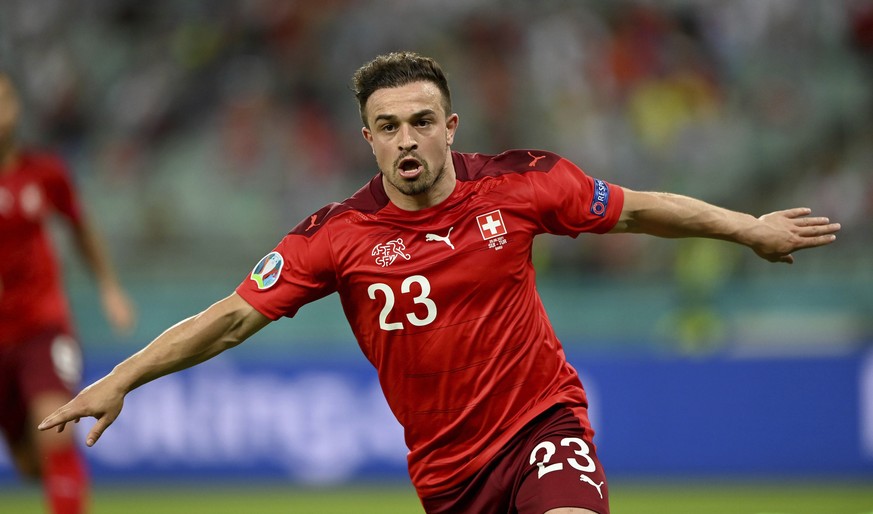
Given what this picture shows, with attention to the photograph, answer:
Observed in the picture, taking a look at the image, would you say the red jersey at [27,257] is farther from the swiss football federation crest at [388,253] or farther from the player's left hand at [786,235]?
the player's left hand at [786,235]

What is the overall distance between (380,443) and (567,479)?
6.07m

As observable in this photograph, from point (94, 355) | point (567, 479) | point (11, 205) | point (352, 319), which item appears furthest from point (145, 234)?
point (567, 479)

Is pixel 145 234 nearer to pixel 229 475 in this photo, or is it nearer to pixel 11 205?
pixel 229 475

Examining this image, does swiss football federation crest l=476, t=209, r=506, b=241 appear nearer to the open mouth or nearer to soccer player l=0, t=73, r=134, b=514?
the open mouth

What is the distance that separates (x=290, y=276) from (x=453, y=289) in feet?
2.06

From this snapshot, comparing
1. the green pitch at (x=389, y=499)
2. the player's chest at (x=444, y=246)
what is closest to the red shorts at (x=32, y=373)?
the green pitch at (x=389, y=499)

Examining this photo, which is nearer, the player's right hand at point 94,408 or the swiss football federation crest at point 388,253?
the player's right hand at point 94,408

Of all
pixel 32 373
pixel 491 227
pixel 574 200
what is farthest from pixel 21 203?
pixel 574 200

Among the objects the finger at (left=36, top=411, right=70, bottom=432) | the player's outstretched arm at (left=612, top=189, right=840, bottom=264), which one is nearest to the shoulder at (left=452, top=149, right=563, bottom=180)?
the player's outstretched arm at (left=612, top=189, right=840, bottom=264)

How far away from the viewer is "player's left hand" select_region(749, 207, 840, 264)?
505 cm

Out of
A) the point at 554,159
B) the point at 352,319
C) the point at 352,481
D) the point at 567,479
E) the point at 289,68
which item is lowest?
the point at 352,481

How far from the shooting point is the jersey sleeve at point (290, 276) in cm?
483

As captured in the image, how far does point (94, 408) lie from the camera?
15.1 ft

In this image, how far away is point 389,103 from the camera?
189 inches
